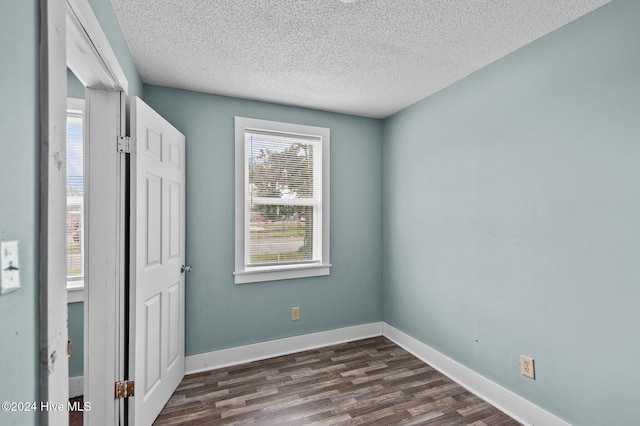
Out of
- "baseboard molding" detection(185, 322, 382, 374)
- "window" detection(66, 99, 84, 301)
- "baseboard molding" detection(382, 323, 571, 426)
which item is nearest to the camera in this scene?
"baseboard molding" detection(382, 323, 571, 426)

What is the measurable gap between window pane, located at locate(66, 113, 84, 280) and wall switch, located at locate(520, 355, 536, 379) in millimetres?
3355

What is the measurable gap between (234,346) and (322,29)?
105 inches

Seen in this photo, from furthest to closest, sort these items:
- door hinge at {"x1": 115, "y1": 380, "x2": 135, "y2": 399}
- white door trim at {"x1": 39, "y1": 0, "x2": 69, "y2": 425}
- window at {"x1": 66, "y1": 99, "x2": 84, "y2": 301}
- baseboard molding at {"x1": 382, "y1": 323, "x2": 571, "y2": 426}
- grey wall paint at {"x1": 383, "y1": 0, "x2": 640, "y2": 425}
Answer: window at {"x1": 66, "y1": 99, "x2": 84, "y2": 301}
baseboard molding at {"x1": 382, "y1": 323, "x2": 571, "y2": 426}
door hinge at {"x1": 115, "y1": 380, "x2": 135, "y2": 399}
grey wall paint at {"x1": 383, "y1": 0, "x2": 640, "y2": 425}
white door trim at {"x1": 39, "y1": 0, "x2": 69, "y2": 425}

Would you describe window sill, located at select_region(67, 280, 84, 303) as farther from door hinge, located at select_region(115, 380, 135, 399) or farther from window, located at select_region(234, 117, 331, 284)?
window, located at select_region(234, 117, 331, 284)

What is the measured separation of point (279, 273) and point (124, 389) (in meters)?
1.48

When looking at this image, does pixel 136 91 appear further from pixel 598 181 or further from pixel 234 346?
pixel 598 181

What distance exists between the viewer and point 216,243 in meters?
2.75

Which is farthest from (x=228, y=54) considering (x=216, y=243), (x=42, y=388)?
(x=42, y=388)

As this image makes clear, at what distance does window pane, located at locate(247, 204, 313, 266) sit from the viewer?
2.95m

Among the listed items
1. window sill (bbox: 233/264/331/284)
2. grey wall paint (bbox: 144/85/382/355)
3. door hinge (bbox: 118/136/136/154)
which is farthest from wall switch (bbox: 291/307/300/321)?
door hinge (bbox: 118/136/136/154)

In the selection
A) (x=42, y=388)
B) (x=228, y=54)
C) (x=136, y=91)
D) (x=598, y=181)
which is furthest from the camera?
(x=136, y=91)
